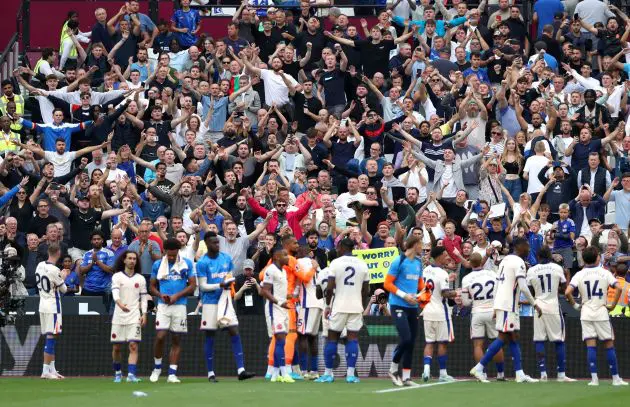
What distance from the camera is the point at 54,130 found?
99.8 feet

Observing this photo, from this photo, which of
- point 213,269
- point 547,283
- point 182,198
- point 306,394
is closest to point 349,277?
point 213,269

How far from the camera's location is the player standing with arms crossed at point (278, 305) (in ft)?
73.2

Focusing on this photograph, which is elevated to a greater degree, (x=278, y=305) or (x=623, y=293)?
(x=623, y=293)

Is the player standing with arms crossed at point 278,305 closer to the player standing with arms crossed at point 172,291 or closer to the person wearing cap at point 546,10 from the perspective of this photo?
the player standing with arms crossed at point 172,291

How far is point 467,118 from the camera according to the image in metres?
30.5

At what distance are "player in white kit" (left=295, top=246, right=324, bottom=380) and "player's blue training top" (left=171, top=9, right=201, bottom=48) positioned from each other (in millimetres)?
12299

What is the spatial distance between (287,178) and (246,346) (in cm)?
485

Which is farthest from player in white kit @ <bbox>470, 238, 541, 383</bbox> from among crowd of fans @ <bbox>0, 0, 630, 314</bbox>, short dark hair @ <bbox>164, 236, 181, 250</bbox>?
short dark hair @ <bbox>164, 236, 181, 250</bbox>

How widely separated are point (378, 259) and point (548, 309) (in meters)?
3.94

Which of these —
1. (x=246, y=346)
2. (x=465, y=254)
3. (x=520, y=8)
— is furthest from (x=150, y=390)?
(x=520, y=8)

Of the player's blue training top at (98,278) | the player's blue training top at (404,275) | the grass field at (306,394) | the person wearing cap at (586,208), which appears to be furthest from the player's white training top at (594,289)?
the player's blue training top at (98,278)

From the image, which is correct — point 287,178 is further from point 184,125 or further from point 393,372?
point 393,372

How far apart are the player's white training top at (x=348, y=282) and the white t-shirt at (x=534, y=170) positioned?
8.16 meters

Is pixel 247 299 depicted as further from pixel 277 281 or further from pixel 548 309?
pixel 548 309
